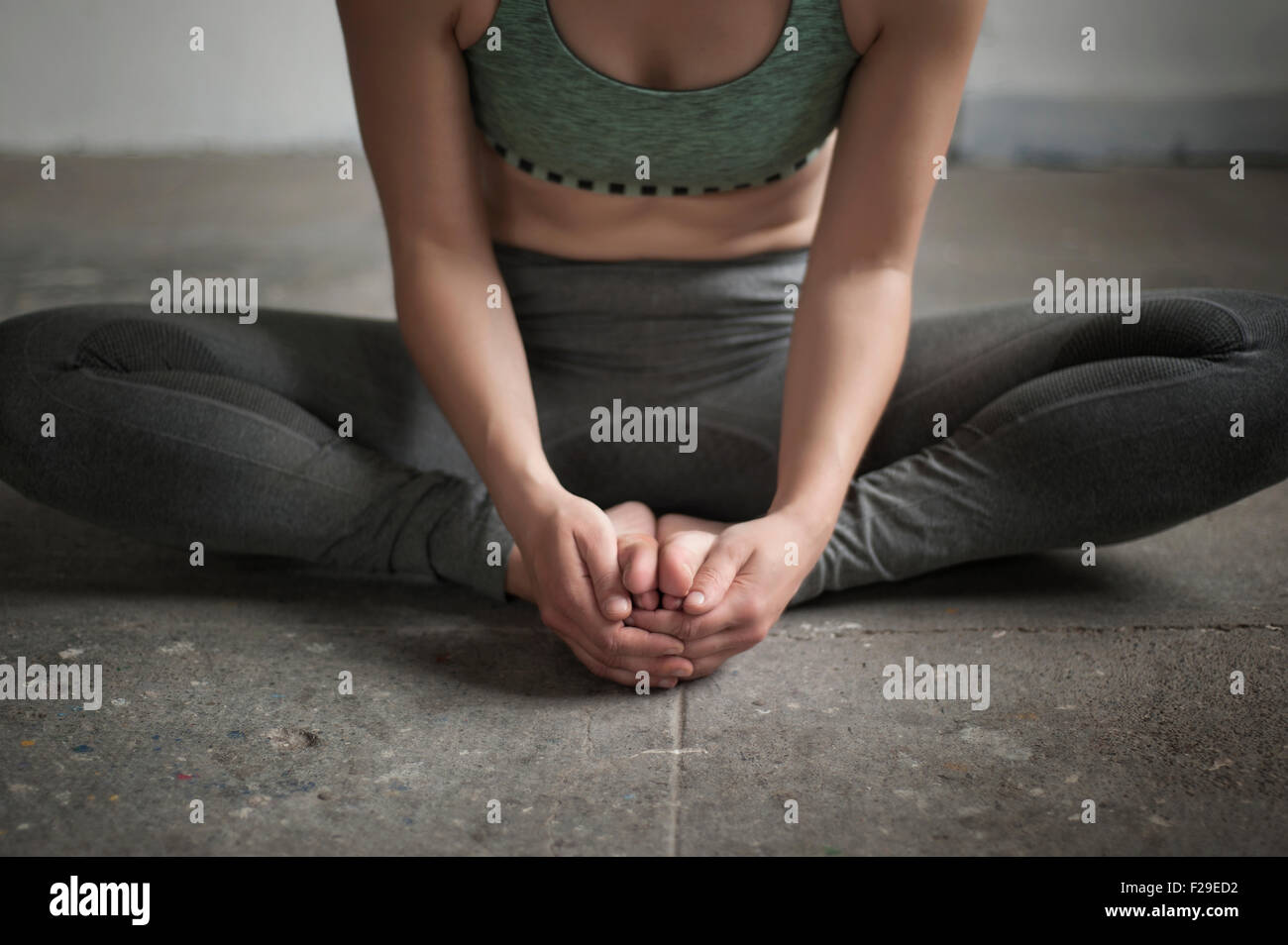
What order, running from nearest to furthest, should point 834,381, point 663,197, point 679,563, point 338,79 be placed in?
point 679,563, point 834,381, point 663,197, point 338,79

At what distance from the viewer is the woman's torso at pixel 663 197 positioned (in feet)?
3.43

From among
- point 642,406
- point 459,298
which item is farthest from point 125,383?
point 642,406

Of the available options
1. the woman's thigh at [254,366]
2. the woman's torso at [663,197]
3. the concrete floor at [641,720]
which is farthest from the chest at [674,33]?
the concrete floor at [641,720]

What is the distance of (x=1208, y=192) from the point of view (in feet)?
11.6

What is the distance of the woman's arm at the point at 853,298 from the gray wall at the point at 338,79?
3.22 metres

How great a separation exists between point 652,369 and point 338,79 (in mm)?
3743

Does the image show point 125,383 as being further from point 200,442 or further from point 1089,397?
point 1089,397

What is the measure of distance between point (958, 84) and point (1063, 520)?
406mm

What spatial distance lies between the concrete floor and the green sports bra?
1.39ft

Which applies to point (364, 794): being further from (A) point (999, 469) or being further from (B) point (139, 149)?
(B) point (139, 149)

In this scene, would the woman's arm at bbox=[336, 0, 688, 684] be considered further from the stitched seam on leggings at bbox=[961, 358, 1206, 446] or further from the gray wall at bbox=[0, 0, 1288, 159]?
the gray wall at bbox=[0, 0, 1288, 159]

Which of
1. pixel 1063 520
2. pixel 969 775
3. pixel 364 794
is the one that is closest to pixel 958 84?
pixel 1063 520

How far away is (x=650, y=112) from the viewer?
1.08 m

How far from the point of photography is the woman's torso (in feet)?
3.43
